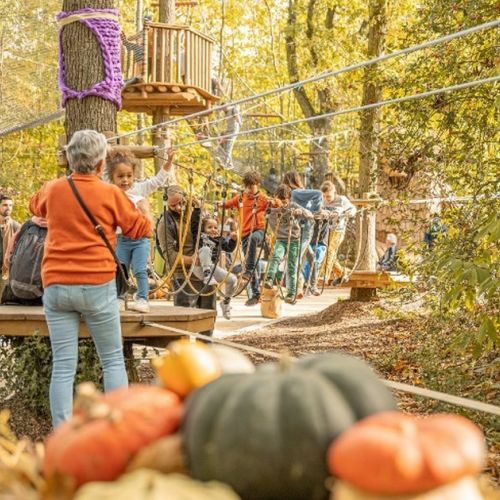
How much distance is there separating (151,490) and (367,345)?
10504 millimetres

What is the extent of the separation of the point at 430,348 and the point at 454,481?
308 inches

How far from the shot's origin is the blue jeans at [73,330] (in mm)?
4902

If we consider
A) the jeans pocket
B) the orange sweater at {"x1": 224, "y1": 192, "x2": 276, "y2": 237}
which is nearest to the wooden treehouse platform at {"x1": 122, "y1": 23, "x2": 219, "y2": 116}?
the orange sweater at {"x1": 224, "y1": 192, "x2": 276, "y2": 237}

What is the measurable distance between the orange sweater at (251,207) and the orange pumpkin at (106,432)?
30.5 ft

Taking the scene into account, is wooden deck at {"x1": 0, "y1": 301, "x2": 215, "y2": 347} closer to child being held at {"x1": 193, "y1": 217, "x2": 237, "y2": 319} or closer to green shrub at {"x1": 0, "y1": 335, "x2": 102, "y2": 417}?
green shrub at {"x1": 0, "y1": 335, "x2": 102, "y2": 417}

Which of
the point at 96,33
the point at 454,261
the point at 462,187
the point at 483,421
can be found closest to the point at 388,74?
the point at 462,187

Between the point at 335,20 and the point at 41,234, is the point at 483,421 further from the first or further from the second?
the point at 335,20

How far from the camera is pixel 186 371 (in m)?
1.82

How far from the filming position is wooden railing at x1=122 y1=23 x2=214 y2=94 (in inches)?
Answer: 660

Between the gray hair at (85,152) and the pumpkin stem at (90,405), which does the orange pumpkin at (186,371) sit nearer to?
the pumpkin stem at (90,405)

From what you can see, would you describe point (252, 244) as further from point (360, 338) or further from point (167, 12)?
point (167, 12)

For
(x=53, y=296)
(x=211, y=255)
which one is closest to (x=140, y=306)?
(x=53, y=296)

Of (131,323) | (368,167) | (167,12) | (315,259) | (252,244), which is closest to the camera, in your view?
(131,323)

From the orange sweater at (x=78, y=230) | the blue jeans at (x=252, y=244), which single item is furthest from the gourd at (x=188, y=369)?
the blue jeans at (x=252, y=244)
